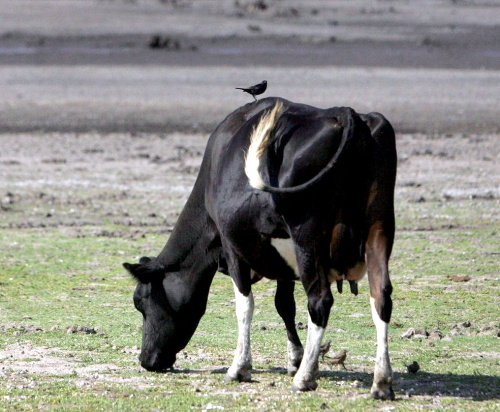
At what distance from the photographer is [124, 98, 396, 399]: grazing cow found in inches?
290

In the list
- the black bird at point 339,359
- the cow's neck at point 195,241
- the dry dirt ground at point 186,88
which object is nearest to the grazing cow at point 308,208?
the cow's neck at point 195,241

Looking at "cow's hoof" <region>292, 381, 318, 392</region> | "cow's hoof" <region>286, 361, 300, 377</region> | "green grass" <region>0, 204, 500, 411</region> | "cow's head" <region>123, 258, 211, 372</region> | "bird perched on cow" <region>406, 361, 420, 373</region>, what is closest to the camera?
"green grass" <region>0, 204, 500, 411</region>

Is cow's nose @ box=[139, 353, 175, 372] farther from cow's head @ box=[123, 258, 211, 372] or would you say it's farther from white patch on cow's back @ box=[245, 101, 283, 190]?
white patch on cow's back @ box=[245, 101, 283, 190]

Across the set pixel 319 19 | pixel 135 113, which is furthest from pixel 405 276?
pixel 319 19

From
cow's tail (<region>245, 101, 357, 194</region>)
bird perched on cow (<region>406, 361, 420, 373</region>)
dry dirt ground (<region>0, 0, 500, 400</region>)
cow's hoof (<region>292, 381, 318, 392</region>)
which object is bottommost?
dry dirt ground (<region>0, 0, 500, 400</region>)

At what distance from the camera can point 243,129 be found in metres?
7.98

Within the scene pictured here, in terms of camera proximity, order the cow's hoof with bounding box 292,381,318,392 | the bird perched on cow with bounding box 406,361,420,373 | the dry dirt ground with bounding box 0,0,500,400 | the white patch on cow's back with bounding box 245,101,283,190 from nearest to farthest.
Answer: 1. the white patch on cow's back with bounding box 245,101,283,190
2. the cow's hoof with bounding box 292,381,318,392
3. the bird perched on cow with bounding box 406,361,420,373
4. the dry dirt ground with bounding box 0,0,500,400

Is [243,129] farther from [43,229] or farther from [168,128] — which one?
[168,128]

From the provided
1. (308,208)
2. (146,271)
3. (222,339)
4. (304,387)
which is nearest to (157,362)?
(146,271)

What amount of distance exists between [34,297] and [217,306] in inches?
67.3

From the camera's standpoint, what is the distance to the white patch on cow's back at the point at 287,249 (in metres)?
7.66

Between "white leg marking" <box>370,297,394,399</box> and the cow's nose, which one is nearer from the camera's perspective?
"white leg marking" <box>370,297,394,399</box>

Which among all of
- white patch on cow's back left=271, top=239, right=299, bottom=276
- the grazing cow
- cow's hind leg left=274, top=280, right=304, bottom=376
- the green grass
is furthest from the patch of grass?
white patch on cow's back left=271, top=239, right=299, bottom=276

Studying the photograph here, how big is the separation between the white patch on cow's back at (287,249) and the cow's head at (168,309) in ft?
2.98
